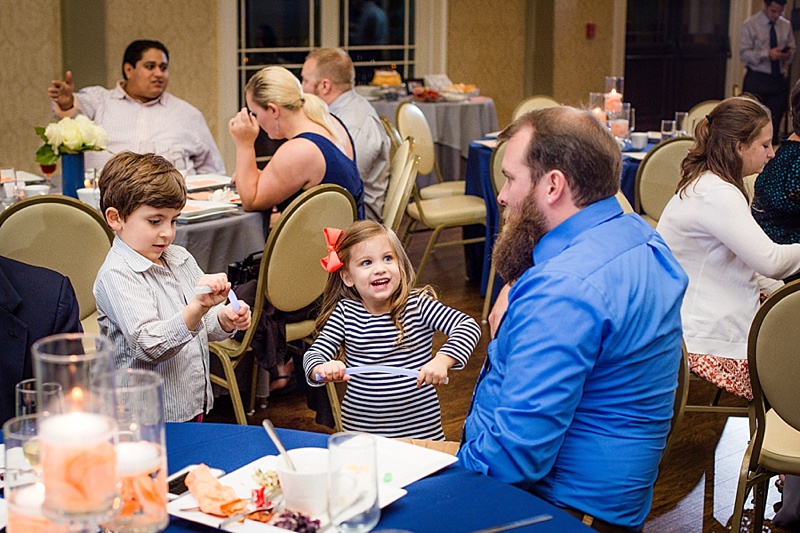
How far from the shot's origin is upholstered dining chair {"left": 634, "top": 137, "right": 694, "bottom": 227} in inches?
191

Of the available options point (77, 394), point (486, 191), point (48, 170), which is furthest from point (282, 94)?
point (77, 394)

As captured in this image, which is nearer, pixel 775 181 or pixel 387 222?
pixel 775 181

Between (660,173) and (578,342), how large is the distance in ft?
11.0

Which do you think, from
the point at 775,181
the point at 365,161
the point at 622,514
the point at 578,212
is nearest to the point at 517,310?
the point at 578,212

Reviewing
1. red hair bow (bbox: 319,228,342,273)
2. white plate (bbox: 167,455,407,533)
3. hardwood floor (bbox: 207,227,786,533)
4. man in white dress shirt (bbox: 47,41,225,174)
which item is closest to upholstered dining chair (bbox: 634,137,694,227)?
hardwood floor (bbox: 207,227,786,533)

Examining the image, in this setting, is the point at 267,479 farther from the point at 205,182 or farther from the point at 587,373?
the point at 205,182

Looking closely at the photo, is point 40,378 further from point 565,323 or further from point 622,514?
point 622,514

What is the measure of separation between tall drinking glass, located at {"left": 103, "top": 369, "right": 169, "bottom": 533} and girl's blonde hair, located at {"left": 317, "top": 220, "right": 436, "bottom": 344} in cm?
141

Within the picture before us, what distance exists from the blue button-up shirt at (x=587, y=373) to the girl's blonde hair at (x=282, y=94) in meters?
2.21

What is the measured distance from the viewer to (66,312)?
82.8 inches

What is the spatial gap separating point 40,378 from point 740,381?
2.55m

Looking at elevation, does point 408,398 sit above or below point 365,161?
below

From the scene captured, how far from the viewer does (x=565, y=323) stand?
178cm

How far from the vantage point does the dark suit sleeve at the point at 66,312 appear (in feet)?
6.85
